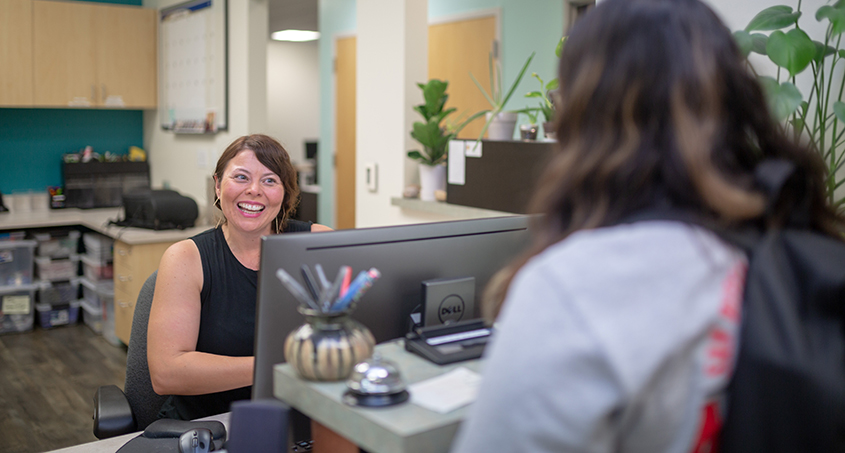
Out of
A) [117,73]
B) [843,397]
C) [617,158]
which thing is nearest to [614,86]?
[617,158]

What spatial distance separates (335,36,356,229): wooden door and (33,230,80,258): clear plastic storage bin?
205cm

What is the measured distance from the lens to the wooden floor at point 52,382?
2.97 m

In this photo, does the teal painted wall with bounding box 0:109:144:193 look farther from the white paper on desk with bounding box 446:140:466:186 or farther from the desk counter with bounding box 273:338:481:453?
the desk counter with bounding box 273:338:481:453

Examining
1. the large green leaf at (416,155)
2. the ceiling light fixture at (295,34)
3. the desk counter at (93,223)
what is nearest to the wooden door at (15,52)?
the desk counter at (93,223)

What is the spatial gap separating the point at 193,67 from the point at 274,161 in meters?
3.20

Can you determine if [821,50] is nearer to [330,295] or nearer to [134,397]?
[330,295]

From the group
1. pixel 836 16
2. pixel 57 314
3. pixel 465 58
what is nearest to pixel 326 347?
pixel 836 16

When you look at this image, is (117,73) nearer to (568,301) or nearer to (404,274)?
Answer: (404,274)

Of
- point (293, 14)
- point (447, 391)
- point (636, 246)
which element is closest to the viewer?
point (636, 246)

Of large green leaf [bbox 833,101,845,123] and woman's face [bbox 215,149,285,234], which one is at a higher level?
large green leaf [bbox 833,101,845,123]

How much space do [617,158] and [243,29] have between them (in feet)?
12.6

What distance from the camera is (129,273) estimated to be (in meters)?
3.89

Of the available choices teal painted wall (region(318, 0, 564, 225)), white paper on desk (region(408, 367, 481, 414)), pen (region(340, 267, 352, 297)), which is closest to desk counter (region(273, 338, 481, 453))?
white paper on desk (region(408, 367, 481, 414))

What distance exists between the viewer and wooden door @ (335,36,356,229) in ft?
18.4
